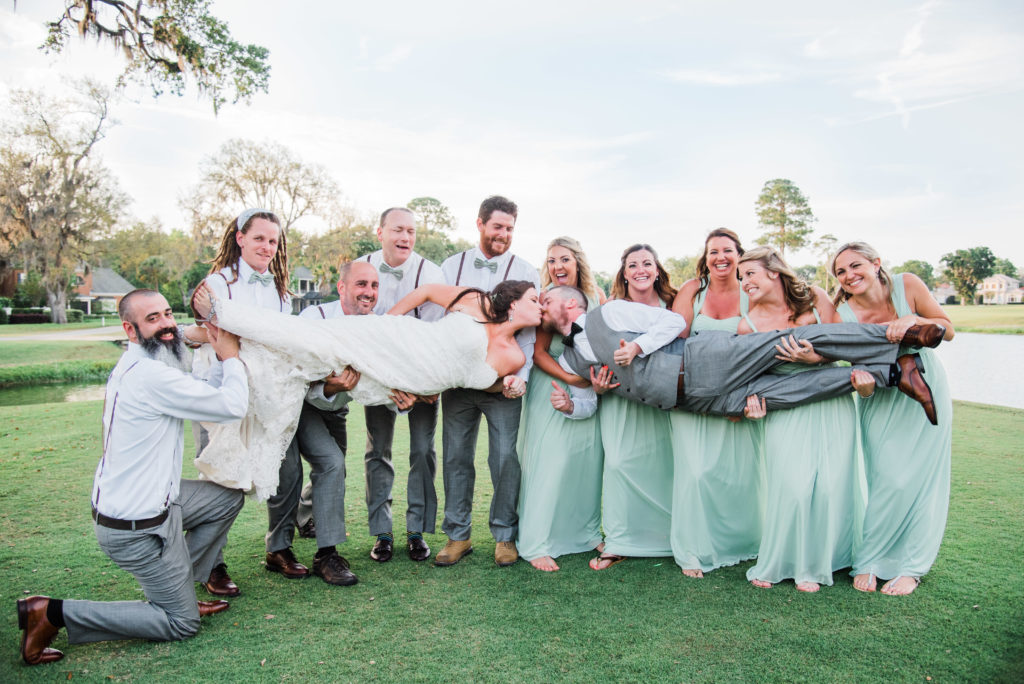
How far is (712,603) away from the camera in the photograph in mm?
3771

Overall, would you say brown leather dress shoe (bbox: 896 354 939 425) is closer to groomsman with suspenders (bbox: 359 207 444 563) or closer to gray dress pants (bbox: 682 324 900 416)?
gray dress pants (bbox: 682 324 900 416)

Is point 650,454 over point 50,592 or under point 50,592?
over

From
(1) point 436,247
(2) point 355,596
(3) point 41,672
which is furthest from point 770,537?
(1) point 436,247

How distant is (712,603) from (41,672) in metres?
3.54

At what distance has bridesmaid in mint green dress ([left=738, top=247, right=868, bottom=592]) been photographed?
3.97 metres

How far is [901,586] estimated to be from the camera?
3879mm

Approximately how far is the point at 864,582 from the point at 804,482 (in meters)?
0.73

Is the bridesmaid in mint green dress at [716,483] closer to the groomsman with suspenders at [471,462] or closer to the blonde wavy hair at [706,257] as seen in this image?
the blonde wavy hair at [706,257]

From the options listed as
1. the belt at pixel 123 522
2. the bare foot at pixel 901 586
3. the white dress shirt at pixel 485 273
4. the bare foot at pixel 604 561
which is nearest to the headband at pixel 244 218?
the white dress shirt at pixel 485 273

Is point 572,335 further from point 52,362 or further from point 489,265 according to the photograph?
point 52,362

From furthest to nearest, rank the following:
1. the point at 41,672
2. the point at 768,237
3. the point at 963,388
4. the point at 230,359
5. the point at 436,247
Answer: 1. the point at 768,237
2. the point at 436,247
3. the point at 963,388
4. the point at 230,359
5. the point at 41,672

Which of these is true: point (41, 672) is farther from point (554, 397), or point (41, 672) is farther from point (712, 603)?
point (712, 603)

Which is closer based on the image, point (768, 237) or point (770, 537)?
point (770, 537)

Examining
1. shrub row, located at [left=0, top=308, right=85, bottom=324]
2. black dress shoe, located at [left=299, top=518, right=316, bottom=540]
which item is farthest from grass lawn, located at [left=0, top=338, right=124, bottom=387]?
shrub row, located at [left=0, top=308, right=85, bottom=324]
